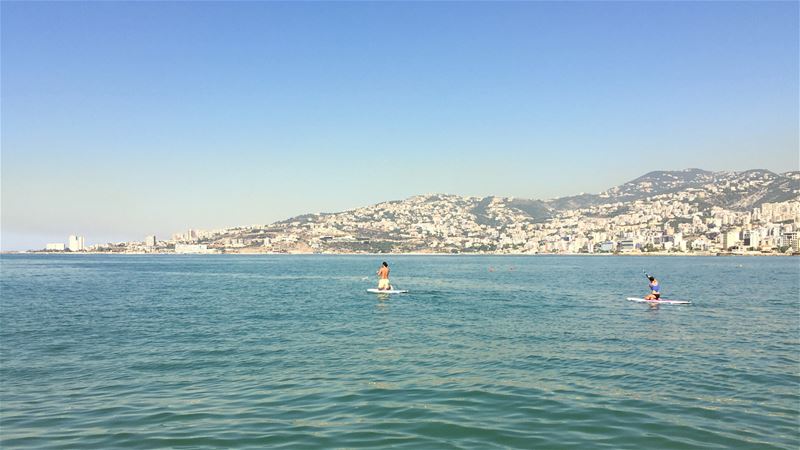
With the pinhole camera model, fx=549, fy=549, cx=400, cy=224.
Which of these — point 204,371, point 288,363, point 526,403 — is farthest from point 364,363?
point 526,403

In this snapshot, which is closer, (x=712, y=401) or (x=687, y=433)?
(x=687, y=433)

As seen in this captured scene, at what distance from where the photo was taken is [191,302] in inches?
1813

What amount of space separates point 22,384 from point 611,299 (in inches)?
1673

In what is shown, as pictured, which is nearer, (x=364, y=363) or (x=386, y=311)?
(x=364, y=363)

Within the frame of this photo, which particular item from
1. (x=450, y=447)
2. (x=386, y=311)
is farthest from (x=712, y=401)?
(x=386, y=311)

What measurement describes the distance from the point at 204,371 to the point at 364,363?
18.2 ft

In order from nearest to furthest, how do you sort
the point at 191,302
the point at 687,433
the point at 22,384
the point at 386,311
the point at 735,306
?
the point at 687,433
the point at 22,384
the point at 386,311
the point at 735,306
the point at 191,302

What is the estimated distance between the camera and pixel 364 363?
1997 cm

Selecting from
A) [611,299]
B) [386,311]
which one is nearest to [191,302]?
[386,311]

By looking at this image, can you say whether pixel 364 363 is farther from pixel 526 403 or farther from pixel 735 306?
pixel 735 306

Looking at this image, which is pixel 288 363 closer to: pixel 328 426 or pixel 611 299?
pixel 328 426

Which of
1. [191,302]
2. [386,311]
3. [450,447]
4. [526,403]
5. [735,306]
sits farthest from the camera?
[191,302]

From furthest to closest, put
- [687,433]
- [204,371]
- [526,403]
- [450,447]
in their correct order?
[204,371] → [526,403] → [687,433] → [450,447]

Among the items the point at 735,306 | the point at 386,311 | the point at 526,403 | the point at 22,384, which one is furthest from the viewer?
the point at 735,306
